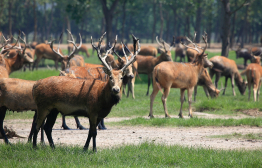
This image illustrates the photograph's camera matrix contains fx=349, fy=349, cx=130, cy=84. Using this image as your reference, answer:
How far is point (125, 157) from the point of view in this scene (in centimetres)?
655

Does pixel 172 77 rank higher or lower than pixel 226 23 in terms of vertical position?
lower

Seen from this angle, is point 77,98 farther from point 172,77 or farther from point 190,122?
point 172,77

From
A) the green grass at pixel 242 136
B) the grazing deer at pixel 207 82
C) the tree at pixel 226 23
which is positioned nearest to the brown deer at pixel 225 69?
the tree at pixel 226 23

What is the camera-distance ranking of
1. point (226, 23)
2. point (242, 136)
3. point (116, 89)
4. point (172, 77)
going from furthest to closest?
point (226, 23) < point (172, 77) < point (242, 136) < point (116, 89)

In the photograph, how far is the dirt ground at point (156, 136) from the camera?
8.02 metres

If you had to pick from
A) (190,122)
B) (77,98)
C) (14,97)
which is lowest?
(190,122)

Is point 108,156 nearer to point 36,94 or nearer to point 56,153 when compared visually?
point 56,153

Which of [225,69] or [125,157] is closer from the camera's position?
[125,157]

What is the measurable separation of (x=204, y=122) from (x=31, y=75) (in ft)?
39.0

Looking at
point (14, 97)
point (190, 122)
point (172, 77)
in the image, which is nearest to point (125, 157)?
point (14, 97)

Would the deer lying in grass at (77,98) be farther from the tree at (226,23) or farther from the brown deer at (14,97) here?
the tree at (226,23)

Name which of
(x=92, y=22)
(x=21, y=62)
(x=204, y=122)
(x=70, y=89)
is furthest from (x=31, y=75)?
(x=92, y=22)

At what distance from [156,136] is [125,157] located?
2.55 meters

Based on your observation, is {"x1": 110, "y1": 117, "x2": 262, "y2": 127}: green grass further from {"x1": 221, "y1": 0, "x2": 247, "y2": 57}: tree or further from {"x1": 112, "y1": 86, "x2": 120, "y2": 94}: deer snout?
{"x1": 221, "y1": 0, "x2": 247, "y2": 57}: tree
